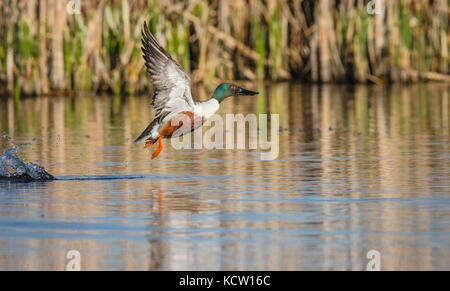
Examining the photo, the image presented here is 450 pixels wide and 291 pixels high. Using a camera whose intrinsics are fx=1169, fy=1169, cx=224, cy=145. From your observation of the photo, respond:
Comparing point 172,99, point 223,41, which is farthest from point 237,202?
point 223,41

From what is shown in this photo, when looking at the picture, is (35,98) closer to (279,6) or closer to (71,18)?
(71,18)

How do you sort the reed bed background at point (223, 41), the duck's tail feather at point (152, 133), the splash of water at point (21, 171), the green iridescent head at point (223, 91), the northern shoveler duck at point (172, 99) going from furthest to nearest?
1. the reed bed background at point (223, 41)
2. the green iridescent head at point (223, 91)
3. the duck's tail feather at point (152, 133)
4. the northern shoveler duck at point (172, 99)
5. the splash of water at point (21, 171)

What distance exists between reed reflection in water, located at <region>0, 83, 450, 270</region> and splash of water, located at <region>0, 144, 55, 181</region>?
0.22 meters

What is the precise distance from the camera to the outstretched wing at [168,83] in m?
10.8

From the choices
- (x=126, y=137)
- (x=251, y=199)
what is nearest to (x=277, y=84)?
(x=126, y=137)

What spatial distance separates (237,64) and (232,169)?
16.0 m

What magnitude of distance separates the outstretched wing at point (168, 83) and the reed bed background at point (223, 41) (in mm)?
11181

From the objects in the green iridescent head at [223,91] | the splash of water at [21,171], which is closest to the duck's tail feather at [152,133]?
the green iridescent head at [223,91]

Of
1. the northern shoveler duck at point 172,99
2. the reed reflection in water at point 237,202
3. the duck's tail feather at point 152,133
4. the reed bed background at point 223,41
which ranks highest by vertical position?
the reed bed background at point 223,41

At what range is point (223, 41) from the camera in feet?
83.3

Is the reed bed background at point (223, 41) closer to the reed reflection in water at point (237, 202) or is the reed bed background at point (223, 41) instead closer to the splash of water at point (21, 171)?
the reed reflection in water at point (237, 202)

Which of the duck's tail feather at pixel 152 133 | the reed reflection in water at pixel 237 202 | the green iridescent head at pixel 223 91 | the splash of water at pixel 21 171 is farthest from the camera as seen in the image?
the green iridescent head at pixel 223 91

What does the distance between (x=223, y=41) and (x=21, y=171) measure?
1510cm

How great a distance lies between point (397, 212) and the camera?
8.25 meters
